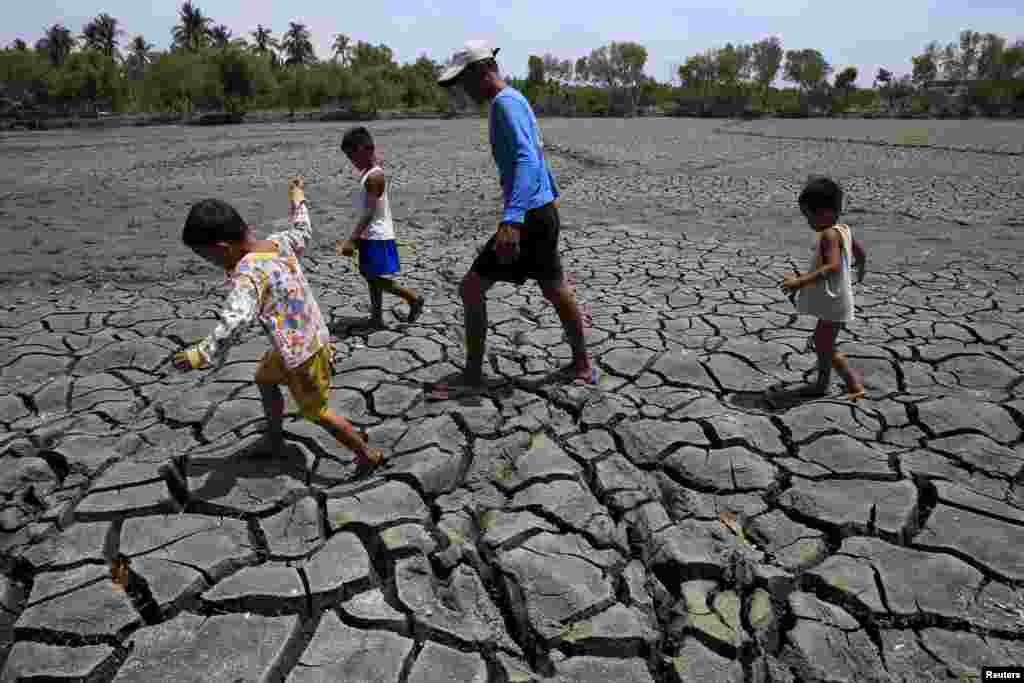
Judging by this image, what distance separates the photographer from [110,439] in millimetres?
3035

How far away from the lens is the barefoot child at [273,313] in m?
2.15

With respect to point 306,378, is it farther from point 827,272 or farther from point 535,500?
point 827,272

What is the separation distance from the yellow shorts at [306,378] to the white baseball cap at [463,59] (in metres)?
1.25

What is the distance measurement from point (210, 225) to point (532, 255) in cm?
142

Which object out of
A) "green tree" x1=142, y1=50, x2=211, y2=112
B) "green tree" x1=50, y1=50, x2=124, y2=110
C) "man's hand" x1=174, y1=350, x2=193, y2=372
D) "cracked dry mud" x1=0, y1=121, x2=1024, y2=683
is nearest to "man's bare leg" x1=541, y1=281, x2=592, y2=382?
"cracked dry mud" x1=0, y1=121, x2=1024, y2=683

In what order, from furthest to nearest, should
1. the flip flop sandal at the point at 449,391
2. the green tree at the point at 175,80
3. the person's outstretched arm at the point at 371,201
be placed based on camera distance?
1. the green tree at the point at 175,80
2. the person's outstretched arm at the point at 371,201
3. the flip flop sandal at the point at 449,391

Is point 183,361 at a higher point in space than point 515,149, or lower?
lower

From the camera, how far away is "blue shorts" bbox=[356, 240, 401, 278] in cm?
410

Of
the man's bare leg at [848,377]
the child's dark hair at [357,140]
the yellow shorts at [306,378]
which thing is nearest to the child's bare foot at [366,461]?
the yellow shorts at [306,378]

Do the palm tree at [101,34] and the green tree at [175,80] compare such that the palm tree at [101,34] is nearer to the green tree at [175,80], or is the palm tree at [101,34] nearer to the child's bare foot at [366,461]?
the green tree at [175,80]

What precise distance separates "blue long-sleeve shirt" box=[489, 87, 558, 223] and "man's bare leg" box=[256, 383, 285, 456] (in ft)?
3.97

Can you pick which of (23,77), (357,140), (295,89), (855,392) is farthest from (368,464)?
(23,77)

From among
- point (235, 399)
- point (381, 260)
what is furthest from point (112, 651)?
point (381, 260)

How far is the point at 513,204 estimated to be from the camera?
112 inches
